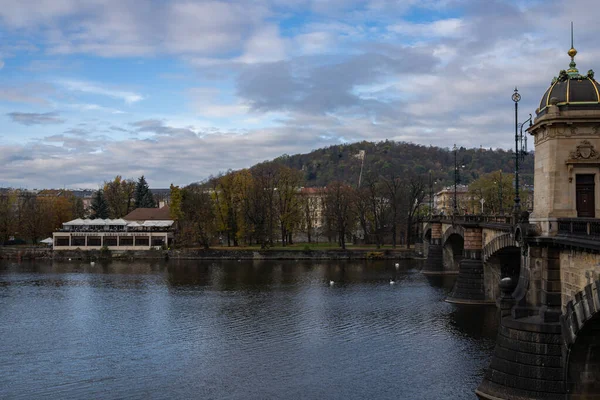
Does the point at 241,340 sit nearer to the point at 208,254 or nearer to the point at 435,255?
the point at 435,255

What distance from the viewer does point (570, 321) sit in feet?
65.3

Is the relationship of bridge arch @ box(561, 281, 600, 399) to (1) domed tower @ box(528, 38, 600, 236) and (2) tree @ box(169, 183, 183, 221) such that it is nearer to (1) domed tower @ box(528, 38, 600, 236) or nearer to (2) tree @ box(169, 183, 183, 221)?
(1) domed tower @ box(528, 38, 600, 236)

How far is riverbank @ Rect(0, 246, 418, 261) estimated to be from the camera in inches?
3479

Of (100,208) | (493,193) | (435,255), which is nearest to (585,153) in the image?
(435,255)

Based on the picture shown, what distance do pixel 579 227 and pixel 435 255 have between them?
158 feet

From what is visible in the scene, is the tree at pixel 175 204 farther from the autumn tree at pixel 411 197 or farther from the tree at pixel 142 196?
the autumn tree at pixel 411 197

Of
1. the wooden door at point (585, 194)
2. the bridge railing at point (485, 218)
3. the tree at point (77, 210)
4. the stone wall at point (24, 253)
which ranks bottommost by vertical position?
the stone wall at point (24, 253)

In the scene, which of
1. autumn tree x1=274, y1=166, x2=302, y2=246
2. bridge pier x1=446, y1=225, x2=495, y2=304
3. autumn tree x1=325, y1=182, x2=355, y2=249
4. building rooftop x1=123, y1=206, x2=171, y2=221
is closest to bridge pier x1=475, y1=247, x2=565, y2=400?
bridge pier x1=446, y1=225, x2=495, y2=304

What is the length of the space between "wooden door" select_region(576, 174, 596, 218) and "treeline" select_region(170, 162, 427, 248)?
69.1 metres

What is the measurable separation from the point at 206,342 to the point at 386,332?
1040 centimetres

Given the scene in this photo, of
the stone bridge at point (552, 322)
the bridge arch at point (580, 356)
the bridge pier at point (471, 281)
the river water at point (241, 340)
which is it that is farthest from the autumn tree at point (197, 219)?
the bridge arch at point (580, 356)

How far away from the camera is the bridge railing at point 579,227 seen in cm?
1884

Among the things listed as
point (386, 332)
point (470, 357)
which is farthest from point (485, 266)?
point (470, 357)

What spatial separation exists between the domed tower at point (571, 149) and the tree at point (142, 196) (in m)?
113
